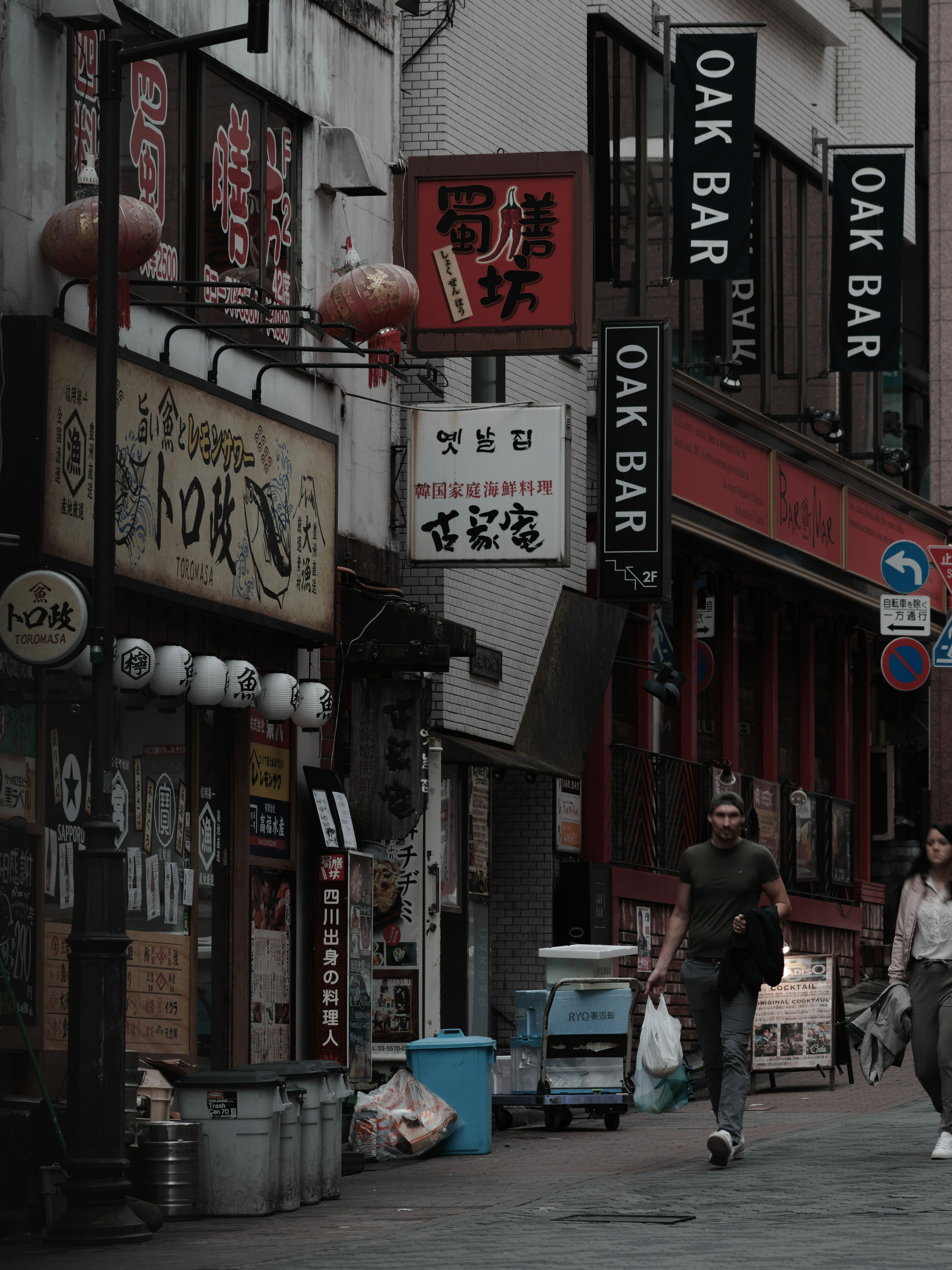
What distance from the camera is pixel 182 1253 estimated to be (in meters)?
11.1

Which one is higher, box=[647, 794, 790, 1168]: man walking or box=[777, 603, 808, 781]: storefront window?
box=[777, 603, 808, 781]: storefront window

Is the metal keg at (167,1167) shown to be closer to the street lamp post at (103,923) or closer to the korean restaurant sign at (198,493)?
the street lamp post at (103,923)

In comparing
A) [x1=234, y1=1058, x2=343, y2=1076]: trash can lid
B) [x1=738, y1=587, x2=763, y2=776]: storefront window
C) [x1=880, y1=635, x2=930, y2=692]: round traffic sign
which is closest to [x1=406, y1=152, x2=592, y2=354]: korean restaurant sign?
[x1=234, y1=1058, x2=343, y2=1076]: trash can lid

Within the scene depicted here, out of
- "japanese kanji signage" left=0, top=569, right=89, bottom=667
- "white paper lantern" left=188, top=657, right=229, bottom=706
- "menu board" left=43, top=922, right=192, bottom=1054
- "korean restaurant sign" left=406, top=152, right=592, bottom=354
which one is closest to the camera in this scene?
"japanese kanji signage" left=0, top=569, right=89, bottom=667

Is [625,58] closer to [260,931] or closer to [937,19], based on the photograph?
[260,931]

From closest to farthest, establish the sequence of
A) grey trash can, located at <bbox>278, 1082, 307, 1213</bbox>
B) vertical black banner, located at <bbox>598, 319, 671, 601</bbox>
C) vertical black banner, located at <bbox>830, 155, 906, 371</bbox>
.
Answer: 1. grey trash can, located at <bbox>278, 1082, 307, 1213</bbox>
2. vertical black banner, located at <bbox>598, 319, 671, 601</bbox>
3. vertical black banner, located at <bbox>830, 155, 906, 371</bbox>

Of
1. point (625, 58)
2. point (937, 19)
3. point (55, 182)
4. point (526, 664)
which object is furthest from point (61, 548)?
point (937, 19)

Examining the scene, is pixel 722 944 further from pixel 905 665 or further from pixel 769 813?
pixel 905 665

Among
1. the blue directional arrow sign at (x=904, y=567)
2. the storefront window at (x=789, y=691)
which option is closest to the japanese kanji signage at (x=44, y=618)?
the blue directional arrow sign at (x=904, y=567)

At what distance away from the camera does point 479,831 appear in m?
22.1

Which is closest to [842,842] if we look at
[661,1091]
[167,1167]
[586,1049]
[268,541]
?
[586,1049]

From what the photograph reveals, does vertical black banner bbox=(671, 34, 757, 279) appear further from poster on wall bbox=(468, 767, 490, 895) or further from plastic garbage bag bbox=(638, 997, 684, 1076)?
plastic garbage bag bbox=(638, 997, 684, 1076)

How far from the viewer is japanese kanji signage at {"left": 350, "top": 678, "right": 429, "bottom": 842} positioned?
18.5 meters

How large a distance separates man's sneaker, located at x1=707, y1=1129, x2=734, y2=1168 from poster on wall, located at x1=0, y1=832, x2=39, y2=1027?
3.96 meters
